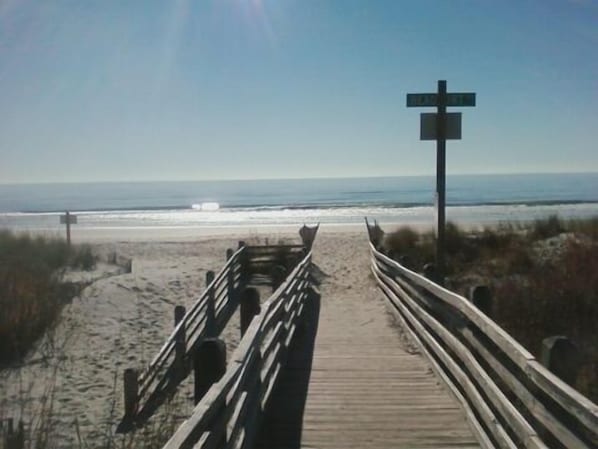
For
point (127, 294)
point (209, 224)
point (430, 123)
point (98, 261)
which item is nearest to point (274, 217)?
point (209, 224)

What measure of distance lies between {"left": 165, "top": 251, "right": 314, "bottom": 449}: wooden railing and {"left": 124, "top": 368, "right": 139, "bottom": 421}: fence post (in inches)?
80.2

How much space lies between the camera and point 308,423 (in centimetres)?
521

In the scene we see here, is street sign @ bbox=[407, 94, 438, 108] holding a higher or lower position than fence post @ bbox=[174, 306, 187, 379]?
higher

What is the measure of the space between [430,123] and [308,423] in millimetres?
6299

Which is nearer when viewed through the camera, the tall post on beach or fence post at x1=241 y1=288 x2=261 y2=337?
fence post at x1=241 y1=288 x2=261 y2=337

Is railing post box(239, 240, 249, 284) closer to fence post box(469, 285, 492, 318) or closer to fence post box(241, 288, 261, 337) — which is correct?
fence post box(241, 288, 261, 337)

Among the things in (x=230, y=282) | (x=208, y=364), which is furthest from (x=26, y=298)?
(x=208, y=364)

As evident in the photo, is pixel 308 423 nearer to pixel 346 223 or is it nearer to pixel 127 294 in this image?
pixel 127 294

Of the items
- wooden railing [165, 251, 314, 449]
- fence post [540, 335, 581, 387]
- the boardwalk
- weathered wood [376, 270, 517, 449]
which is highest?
fence post [540, 335, 581, 387]

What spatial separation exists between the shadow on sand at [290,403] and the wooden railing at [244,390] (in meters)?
0.14

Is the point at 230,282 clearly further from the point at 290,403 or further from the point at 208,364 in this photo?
the point at 208,364

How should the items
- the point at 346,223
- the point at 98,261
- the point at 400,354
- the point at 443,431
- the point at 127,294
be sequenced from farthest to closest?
the point at 346,223, the point at 98,261, the point at 127,294, the point at 400,354, the point at 443,431

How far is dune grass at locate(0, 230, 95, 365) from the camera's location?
9477mm

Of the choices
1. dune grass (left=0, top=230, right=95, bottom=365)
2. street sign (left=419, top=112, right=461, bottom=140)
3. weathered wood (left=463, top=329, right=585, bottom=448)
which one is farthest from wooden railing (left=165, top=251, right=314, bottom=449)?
dune grass (left=0, top=230, right=95, bottom=365)
